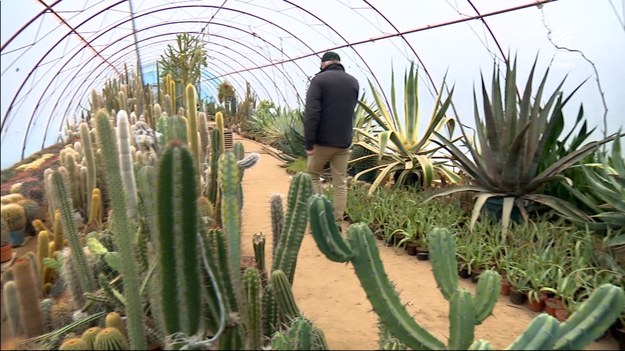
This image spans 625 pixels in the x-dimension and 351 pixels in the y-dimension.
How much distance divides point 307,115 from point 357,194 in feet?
4.71

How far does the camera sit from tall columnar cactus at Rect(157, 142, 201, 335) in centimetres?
182

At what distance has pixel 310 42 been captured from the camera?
1218 centimetres

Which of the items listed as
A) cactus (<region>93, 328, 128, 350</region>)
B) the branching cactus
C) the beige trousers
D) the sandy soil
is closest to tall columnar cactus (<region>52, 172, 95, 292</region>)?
cactus (<region>93, 328, 128, 350</region>)

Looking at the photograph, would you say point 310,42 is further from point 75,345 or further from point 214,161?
point 75,345

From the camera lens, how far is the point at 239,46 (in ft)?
53.7

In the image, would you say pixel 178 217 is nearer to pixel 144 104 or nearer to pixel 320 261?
pixel 320 261

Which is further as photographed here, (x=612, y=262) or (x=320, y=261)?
(x=320, y=261)

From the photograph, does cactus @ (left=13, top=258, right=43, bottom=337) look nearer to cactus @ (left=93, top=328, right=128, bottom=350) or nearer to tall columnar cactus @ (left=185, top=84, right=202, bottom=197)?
cactus @ (left=93, top=328, right=128, bottom=350)

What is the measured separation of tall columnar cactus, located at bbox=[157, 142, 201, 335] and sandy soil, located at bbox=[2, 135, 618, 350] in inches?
25.2

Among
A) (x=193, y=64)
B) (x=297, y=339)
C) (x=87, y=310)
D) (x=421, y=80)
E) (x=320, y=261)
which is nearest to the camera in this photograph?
(x=297, y=339)

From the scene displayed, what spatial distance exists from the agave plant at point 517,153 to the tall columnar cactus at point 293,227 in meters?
1.86

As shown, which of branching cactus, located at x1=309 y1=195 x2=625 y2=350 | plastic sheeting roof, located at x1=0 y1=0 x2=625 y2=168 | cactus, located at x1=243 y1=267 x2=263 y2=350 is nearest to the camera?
branching cactus, located at x1=309 y1=195 x2=625 y2=350

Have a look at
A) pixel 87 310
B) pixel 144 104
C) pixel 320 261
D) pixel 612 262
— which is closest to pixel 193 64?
pixel 144 104

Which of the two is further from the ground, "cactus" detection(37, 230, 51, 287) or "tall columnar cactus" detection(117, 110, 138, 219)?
"tall columnar cactus" detection(117, 110, 138, 219)
